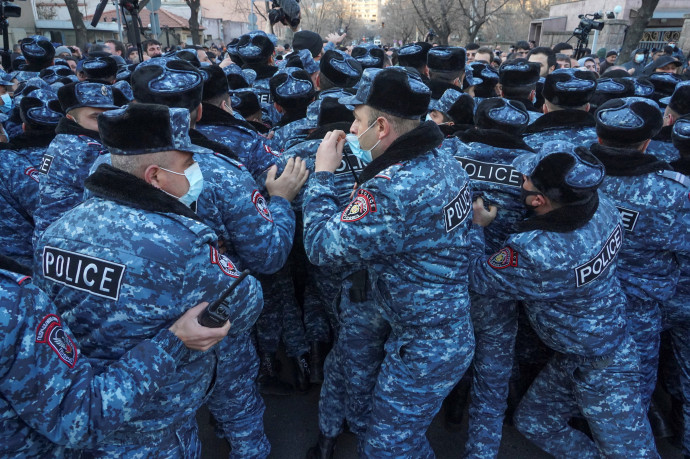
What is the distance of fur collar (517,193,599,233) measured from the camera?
7.16ft

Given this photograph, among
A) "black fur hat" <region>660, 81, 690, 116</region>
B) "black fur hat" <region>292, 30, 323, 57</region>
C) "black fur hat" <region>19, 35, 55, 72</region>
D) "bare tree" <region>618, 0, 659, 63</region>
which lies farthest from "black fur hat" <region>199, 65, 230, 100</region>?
"bare tree" <region>618, 0, 659, 63</region>

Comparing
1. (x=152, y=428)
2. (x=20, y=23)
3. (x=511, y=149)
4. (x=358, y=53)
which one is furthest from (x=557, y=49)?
(x=20, y=23)

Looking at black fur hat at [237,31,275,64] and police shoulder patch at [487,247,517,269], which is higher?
black fur hat at [237,31,275,64]

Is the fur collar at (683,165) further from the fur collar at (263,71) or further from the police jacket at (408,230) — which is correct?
the fur collar at (263,71)

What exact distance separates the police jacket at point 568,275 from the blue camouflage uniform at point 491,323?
0.83 ft

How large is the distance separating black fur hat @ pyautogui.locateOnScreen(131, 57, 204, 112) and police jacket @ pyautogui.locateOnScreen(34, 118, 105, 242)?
0.83 m

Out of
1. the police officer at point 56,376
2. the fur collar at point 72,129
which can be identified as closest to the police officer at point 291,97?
the fur collar at point 72,129

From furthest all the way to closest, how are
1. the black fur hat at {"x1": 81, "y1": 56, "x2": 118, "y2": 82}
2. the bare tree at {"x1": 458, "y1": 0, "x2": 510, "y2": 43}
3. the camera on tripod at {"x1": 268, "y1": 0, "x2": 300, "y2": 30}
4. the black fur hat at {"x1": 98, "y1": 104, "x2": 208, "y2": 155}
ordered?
the bare tree at {"x1": 458, "y1": 0, "x2": 510, "y2": 43} → the camera on tripod at {"x1": 268, "y1": 0, "x2": 300, "y2": 30} → the black fur hat at {"x1": 81, "y1": 56, "x2": 118, "y2": 82} → the black fur hat at {"x1": 98, "y1": 104, "x2": 208, "y2": 155}

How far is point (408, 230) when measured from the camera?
2023 millimetres

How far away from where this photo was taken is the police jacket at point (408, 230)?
198 cm

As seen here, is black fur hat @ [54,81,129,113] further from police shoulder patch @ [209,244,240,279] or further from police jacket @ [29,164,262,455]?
police shoulder patch @ [209,244,240,279]

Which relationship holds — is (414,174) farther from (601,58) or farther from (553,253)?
(601,58)

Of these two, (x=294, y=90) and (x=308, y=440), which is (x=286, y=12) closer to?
(x=294, y=90)

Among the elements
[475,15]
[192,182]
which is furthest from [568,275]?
[475,15]
